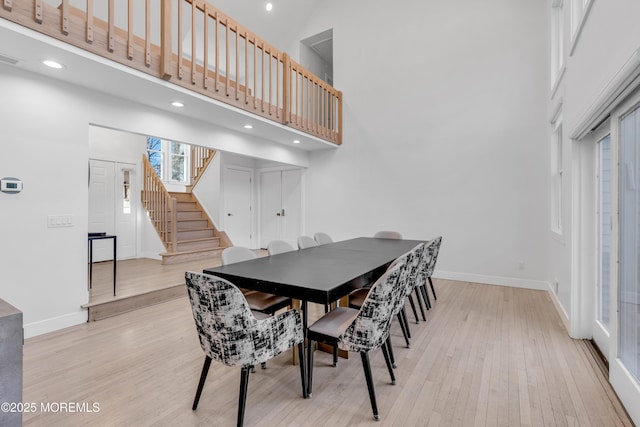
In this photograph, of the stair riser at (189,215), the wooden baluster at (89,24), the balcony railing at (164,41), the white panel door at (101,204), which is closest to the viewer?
the balcony railing at (164,41)

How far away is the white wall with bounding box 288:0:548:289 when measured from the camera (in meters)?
4.34

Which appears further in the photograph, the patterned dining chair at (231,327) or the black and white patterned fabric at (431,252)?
the black and white patterned fabric at (431,252)

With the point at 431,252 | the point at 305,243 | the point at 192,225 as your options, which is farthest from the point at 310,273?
the point at 192,225

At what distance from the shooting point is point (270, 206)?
737 cm

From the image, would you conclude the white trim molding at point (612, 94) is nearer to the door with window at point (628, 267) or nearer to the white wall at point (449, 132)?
the door with window at point (628, 267)

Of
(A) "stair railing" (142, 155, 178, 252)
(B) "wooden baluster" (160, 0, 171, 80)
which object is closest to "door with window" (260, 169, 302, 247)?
(A) "stair railing" (142, 155, 178, 252)

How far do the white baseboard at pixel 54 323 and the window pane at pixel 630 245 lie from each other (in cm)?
431

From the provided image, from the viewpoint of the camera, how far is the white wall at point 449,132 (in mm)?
4344

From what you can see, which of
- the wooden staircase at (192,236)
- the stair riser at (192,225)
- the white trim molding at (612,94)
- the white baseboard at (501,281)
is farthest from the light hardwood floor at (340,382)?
the stair riser at (192,225)

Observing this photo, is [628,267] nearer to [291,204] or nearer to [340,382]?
[340,382]

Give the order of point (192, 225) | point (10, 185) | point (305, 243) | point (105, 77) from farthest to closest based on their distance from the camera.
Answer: point (192, 225) → point (305, 243) → point (105, 77) → point (10, 185)

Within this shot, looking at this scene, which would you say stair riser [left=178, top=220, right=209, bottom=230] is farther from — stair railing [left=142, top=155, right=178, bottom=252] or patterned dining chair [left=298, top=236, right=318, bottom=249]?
patterned dining chair [left=298, top=236, right=318, bottom=249]

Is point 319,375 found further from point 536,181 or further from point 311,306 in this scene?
point 536,181

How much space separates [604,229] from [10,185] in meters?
4.93
